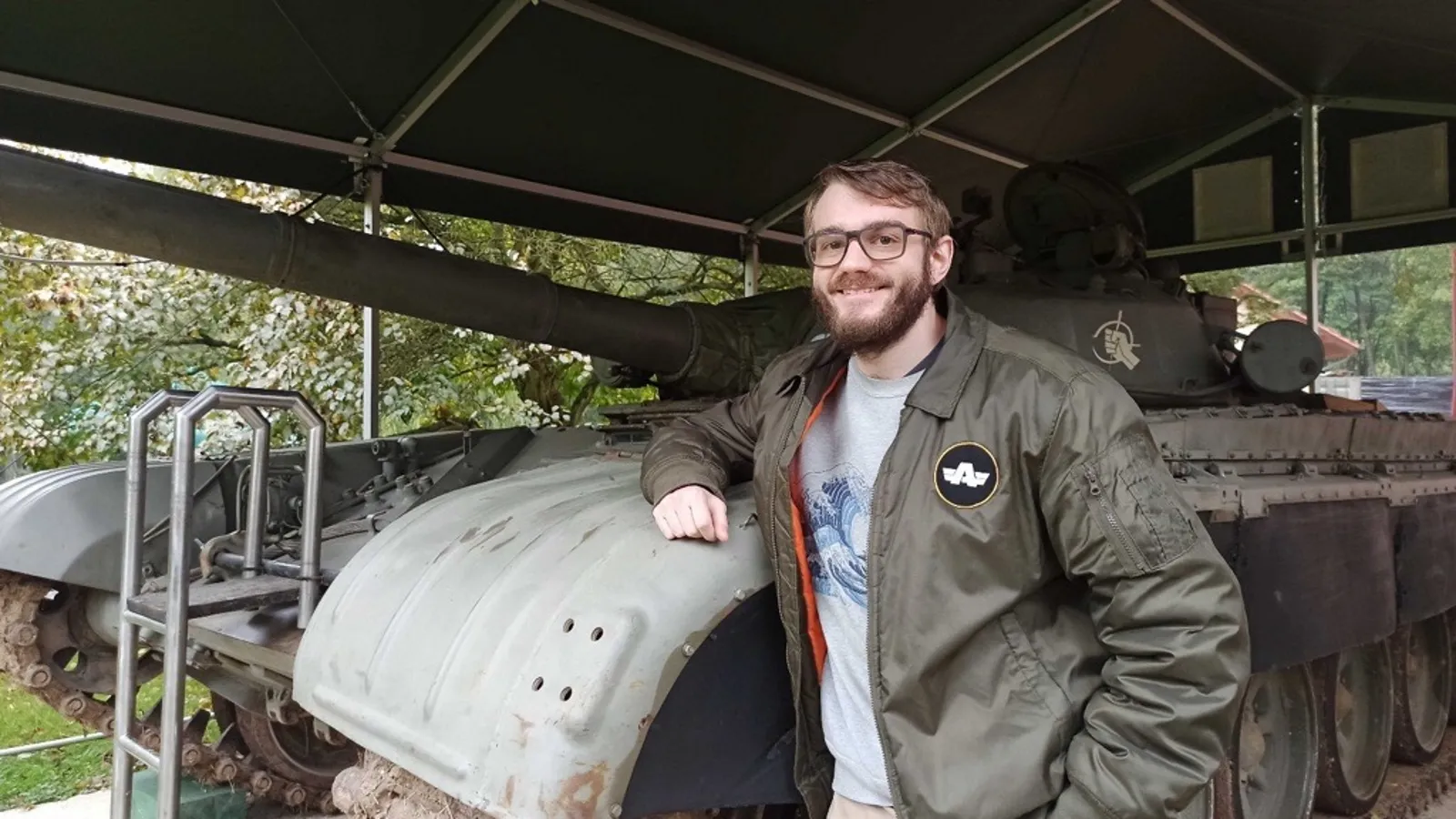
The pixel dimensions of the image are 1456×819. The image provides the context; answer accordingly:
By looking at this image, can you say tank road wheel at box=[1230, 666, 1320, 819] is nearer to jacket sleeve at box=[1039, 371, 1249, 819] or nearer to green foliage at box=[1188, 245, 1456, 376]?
jacket sleeve at box=[1039, 371, 1249, 819]

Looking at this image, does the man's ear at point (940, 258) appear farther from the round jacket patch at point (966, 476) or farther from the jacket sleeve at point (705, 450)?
the jacket sleeve at point (705, 450)

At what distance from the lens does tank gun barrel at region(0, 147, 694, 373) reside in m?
3.90

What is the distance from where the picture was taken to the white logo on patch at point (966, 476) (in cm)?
193

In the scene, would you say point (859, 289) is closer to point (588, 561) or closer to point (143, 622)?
point (588, 561)

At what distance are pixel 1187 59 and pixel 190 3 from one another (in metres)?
6.36

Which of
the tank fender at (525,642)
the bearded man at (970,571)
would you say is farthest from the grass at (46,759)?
the bearded man at (970,571)

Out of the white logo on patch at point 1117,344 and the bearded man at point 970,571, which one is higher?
the white logo on patch at point 1117,344

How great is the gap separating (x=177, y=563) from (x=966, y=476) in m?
2.05

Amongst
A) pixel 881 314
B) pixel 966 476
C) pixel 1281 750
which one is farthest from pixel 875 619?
pixel 1281 750

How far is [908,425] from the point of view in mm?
2014

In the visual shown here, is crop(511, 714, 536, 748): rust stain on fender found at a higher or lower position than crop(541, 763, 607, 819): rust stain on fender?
higher

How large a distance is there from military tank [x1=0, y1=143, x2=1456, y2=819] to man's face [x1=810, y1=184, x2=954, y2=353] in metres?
0.56

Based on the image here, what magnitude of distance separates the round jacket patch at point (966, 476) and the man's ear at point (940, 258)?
0.38 m

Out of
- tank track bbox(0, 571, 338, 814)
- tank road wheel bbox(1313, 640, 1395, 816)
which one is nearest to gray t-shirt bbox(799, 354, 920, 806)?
tank track bbox(0, 571, 338, 814)
